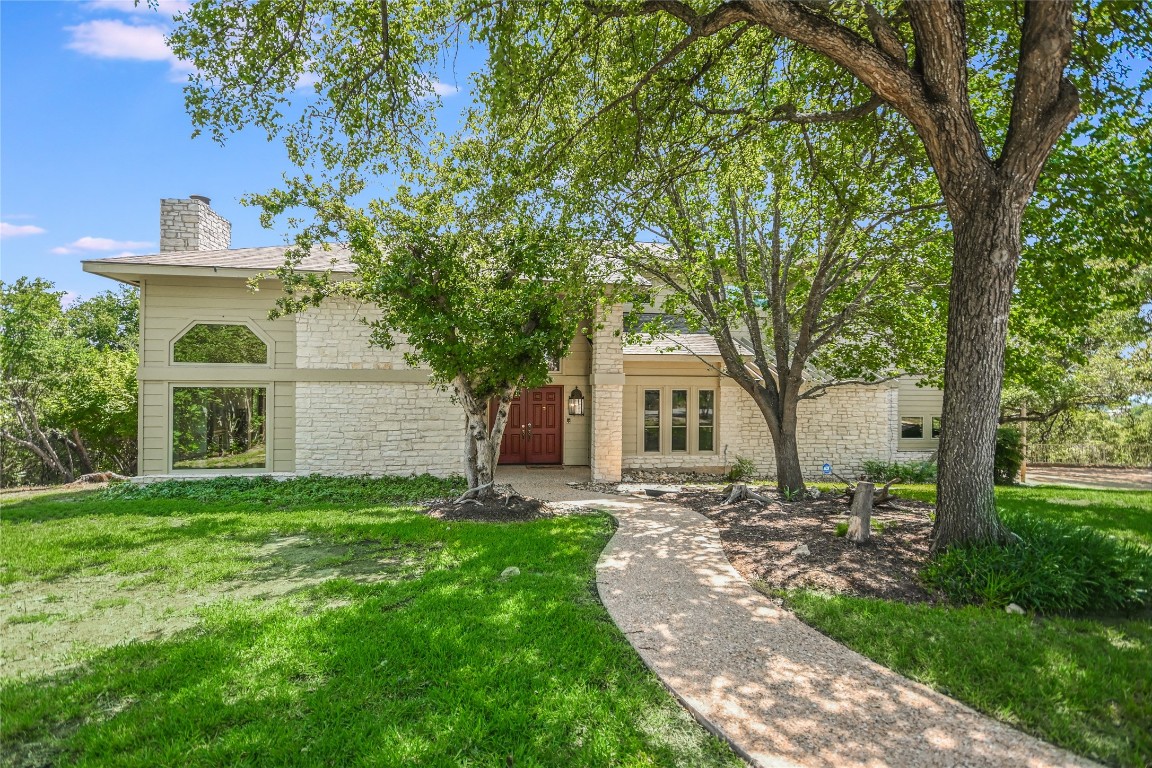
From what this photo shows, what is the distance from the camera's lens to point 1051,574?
4.48m

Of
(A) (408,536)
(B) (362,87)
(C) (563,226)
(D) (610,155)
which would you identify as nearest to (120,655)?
(A) (408,536)

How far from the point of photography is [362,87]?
6613mm

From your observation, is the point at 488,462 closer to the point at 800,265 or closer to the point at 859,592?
the point at 859,592

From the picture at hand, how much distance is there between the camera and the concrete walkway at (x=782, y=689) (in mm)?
2658

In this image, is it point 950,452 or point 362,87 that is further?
point 362,87

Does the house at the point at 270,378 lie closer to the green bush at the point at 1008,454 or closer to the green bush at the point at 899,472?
the green bush at the point at 899,472

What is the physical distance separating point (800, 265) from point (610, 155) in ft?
13.8

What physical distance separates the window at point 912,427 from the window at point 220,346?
16.1 meters

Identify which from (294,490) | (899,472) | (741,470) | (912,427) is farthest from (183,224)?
(912,427)

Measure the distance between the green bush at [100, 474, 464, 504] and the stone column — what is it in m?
3.08

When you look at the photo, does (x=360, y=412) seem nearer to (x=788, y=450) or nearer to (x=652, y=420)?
(x=652, y=420)

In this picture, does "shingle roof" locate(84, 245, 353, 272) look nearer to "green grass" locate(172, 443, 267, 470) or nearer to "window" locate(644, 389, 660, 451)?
"green grass" locate(172, 443, 267, 470)

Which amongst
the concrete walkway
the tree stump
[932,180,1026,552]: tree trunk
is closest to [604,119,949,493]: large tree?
[932,180,1026,552]: tree trunk

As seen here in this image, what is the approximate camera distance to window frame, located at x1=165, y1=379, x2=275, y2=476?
10719 mm
